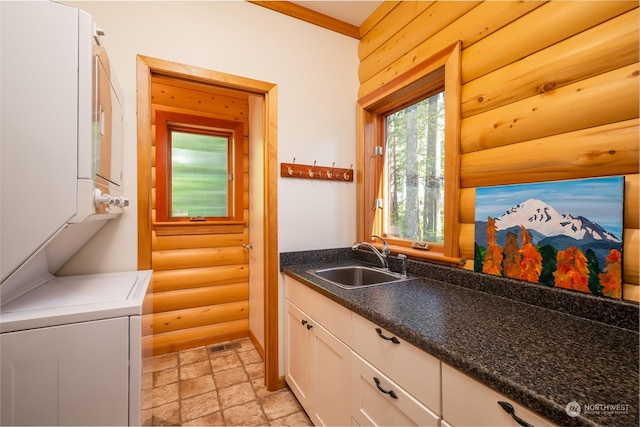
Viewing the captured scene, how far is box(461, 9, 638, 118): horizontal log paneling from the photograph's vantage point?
93 cm

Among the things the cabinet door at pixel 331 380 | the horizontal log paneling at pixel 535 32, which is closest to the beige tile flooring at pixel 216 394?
the cabinet door at pixel 331 380

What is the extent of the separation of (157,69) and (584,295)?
2.30m

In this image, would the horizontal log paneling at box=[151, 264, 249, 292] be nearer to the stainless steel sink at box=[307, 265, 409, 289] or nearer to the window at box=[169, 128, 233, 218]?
the window at box=[169, 128, 233, 218]

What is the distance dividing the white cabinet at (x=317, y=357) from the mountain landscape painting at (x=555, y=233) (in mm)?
768

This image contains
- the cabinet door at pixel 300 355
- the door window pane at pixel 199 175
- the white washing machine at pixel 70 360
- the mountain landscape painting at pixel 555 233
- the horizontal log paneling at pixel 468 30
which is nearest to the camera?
the white washing machine at pixel 70 360

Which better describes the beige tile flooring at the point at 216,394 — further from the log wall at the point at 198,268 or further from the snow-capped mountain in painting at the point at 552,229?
the snow-capped mountain in painting at the point at 552,229

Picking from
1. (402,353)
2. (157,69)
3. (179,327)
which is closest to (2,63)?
(157,69)

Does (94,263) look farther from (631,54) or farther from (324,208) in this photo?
(631,54)

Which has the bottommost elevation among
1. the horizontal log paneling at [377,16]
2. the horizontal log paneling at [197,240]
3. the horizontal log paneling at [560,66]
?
the horizontal log paneling at [197,240]

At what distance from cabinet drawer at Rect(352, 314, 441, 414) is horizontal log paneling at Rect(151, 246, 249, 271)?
1886 mm

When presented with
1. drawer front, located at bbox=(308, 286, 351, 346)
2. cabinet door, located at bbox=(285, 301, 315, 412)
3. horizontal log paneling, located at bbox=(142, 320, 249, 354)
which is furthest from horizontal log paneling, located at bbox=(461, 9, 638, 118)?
horizontal log paneling, located at bbox=(142, 320, 249, 354)

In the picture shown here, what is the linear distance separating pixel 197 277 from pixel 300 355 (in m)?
1.40

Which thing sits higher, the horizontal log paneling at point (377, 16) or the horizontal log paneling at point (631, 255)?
the horizontal log paneling at point (377, 16)

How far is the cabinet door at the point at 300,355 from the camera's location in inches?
63.9
